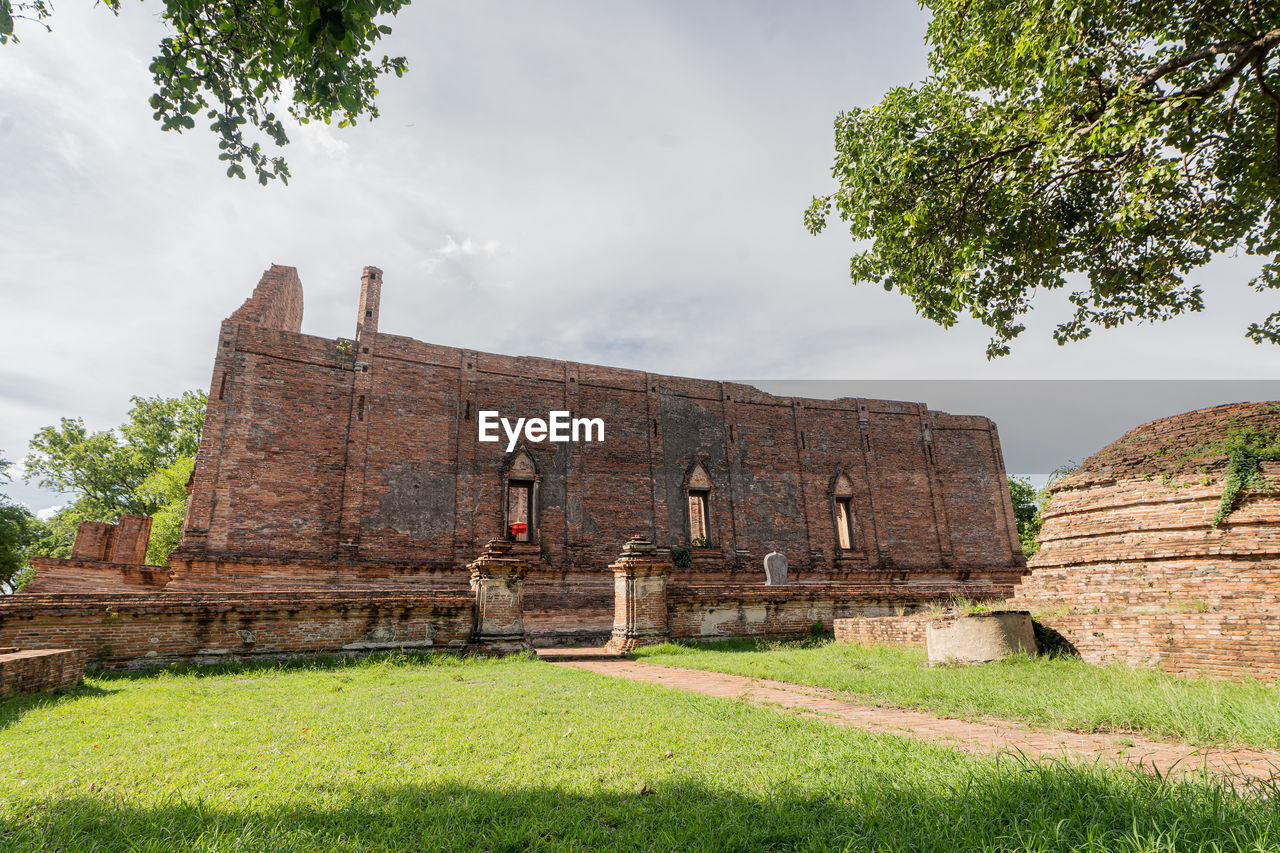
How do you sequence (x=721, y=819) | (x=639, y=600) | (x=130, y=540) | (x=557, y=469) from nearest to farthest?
(x=721, y=819)
(x=639, y=600)
(x=557, y=469)
(x=130, y=540)

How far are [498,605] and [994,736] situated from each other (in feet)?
25.4

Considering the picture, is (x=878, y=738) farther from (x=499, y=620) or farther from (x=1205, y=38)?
(x=1205, y=38)

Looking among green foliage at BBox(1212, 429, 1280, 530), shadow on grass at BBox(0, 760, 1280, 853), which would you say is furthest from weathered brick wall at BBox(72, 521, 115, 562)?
green foliage at BBox(1212, 429, 1280, 530)

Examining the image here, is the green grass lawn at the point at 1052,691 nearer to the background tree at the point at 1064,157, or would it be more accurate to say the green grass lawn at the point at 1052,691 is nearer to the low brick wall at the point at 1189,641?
the low brick wall at the point at 1189,641

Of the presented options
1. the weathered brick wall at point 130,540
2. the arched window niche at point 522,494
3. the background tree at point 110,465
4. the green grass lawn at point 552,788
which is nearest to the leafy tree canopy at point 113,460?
the background tree at point 110,465

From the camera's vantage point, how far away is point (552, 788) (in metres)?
3.12

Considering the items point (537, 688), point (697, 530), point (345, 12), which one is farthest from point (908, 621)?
point (697, 530)

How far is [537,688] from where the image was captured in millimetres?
6578

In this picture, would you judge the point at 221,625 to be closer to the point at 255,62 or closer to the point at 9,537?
the point at 255,62

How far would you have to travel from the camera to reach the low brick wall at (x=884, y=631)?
9.50 meters

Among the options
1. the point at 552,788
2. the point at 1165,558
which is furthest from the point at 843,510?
the point at 552,788

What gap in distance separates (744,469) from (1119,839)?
17744mm

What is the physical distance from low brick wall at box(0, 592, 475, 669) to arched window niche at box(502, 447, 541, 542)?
6.44 meters

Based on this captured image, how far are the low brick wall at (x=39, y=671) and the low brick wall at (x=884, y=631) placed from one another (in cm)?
1015
